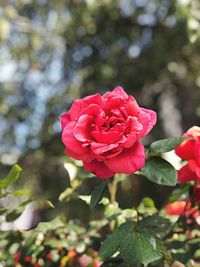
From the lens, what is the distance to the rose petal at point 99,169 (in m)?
0.84

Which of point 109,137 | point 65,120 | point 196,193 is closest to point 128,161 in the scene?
point 109,137

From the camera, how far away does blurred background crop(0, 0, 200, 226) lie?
3.77 m

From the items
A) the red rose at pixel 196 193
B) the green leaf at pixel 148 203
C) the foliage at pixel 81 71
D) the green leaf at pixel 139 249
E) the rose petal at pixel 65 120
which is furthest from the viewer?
the foliage at pixel 81 71

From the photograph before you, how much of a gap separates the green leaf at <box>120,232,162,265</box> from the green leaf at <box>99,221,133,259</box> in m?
0.01

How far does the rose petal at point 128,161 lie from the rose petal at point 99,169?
13 mm

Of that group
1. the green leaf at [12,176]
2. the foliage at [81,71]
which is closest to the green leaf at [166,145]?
the green leaf at [12,176]

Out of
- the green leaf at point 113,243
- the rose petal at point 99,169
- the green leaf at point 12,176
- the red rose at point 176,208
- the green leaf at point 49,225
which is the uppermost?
the rose petal at point 99,169

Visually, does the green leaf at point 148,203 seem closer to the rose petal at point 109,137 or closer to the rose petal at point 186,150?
the rose petal at point 186,150

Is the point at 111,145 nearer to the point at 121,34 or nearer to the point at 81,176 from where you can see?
the point at 81,176

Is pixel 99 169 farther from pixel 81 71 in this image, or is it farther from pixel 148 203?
pixel 81 71

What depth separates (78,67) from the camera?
426 cm

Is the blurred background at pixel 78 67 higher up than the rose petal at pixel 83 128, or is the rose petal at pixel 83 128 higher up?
the rose petal at pixel 83 128

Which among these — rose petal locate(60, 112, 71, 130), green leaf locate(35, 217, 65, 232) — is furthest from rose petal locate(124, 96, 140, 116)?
green leaf locate(35, 217, 65, 232)

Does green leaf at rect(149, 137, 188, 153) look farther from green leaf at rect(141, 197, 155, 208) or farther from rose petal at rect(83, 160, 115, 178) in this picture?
green leaf at rect(141, 197, 155, 208)
